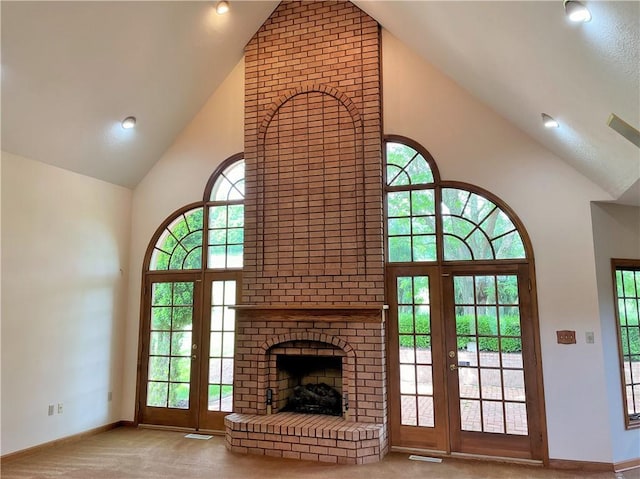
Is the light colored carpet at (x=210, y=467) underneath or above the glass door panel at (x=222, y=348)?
underneath

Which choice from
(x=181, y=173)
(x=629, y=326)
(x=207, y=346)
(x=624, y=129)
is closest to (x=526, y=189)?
(x=624, y=129)

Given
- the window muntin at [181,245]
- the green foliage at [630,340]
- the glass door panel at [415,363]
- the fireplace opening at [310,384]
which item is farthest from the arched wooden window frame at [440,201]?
the window muntin at [181,245]

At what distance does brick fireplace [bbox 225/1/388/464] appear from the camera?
458cm

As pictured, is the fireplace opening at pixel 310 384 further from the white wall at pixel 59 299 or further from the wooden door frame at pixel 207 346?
the white wall at pixel 59 299

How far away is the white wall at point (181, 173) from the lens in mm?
5613

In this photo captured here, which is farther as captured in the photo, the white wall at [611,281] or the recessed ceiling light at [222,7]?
the recessed ceiling light at [222,7]

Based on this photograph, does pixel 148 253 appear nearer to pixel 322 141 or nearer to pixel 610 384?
pixel 322 141

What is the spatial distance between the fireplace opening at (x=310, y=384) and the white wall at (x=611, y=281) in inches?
99.8

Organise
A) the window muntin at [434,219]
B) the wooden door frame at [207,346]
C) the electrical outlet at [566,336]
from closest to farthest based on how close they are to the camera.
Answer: the electrical outlet at [566,336] < the window muntin at [434,219] < the wooden door frame at [207,346]

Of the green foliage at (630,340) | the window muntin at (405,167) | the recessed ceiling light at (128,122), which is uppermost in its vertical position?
the recessed ceiling light at (128,122)

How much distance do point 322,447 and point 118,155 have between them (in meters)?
3.93

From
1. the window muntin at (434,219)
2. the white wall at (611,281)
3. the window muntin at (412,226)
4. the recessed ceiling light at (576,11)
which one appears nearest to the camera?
the recessed ceiling light at (576,11)

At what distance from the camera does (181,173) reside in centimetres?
577

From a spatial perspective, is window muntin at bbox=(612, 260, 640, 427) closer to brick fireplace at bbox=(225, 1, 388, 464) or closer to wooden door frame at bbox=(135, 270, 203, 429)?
brick fireplace at bbox=(225, 1, 388, 464)
